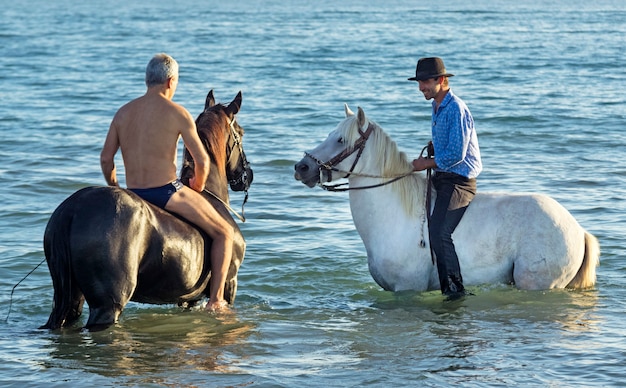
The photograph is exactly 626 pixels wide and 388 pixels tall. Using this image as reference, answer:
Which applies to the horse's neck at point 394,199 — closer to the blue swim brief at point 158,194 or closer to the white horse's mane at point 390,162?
the white horse's mane at point 390,162

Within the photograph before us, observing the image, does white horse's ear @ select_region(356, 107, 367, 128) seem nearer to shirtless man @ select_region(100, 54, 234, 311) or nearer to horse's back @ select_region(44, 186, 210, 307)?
shirtless man @ select_region(100, 54, 234, 311)

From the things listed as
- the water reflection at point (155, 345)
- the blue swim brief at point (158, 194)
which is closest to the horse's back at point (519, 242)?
the water reflection at point (155, 345)

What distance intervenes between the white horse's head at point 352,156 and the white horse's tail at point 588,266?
164 centimetres

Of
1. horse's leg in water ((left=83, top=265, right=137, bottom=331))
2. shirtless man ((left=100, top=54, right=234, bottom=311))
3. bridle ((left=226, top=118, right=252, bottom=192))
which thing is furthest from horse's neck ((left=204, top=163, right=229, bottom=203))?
horse's leg in water ((left=83, top=265, right=137, bottom=331))

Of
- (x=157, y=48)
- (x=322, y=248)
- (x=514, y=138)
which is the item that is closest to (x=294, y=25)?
(x=157, y=48)

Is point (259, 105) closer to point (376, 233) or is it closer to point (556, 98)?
point (556, 98)

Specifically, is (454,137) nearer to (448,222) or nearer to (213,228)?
(448,222)

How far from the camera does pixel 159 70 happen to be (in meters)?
6.62

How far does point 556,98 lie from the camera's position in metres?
21.3

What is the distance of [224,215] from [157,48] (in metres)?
26.3

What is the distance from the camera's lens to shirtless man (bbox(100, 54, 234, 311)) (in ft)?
21.6

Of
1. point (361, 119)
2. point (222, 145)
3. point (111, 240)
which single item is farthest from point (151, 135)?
point (361, 119)

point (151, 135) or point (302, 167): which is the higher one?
point (151, 135)

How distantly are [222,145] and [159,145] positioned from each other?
0.87 meters
